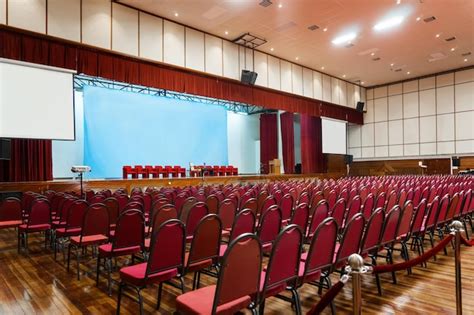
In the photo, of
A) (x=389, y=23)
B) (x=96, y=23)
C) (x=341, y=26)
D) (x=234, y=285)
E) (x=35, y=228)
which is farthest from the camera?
(x=341, y=26)

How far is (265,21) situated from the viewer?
11578mm

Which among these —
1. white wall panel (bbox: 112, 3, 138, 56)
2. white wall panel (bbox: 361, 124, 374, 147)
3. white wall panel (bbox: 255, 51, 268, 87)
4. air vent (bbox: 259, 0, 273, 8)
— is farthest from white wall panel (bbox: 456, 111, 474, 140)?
white wall panel (bbox: 112, 3, 138, 56)

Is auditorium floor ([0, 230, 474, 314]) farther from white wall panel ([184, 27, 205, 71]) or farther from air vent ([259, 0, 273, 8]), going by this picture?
white wall panel ([184, 27, 205, 71])

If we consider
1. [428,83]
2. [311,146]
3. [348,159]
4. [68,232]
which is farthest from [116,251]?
[428,83]

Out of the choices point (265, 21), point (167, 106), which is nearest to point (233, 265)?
point (265, 21)

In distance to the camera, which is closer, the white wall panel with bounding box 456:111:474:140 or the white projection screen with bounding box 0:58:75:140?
the white projection screen with bounding box 0:58:75:140

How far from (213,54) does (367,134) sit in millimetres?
13476

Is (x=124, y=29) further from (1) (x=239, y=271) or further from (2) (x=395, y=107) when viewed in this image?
(2) (x=395, y=107)

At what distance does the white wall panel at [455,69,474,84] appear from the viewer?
58.1 feet

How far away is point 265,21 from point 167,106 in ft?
21.8

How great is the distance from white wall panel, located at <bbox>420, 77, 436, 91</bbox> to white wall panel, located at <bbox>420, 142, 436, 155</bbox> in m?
3.43

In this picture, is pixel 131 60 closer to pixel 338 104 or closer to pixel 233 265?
pixel 233 265

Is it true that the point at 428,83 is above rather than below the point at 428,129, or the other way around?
above

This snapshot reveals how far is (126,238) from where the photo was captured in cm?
330
